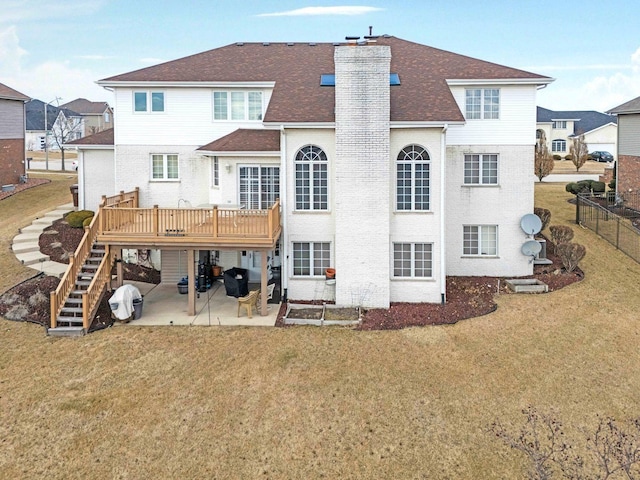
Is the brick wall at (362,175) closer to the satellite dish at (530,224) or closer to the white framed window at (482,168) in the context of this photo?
the white framed window at (482,168)

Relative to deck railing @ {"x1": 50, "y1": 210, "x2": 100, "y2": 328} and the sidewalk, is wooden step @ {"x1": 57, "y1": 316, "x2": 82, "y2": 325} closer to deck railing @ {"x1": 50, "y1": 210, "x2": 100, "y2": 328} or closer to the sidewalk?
deck railing @ {"x1": 50, "y1": 210, "x2": 100, "y2": 328}

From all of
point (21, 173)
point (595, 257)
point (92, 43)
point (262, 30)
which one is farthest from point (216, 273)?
point (92, 43)

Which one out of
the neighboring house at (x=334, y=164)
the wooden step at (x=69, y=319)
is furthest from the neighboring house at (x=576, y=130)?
the wooden step at (x=69, y=319)

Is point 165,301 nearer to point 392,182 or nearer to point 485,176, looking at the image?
point 392,182

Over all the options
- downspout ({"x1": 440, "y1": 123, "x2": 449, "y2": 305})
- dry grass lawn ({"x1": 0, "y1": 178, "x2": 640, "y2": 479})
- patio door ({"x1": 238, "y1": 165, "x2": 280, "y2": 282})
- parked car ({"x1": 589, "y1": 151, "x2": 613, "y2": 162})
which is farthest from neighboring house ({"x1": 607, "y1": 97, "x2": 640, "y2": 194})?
parked car ({"x1": 589, "y1": 151, "x2": 613, "y2": 162})

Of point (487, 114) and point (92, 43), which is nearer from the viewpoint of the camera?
point (487, 114)

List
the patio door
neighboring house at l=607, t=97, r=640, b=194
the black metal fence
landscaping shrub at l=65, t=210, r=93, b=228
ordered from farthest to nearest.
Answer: neighboring house at l=607, t=97, r=640, b=194
landscaping shrub at l=65, t=210, r=93, b=228
the black metal fence
the patio door

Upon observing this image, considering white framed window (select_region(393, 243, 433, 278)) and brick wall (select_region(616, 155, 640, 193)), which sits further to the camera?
brick wall (select_region(616, 155, 640, 193))
